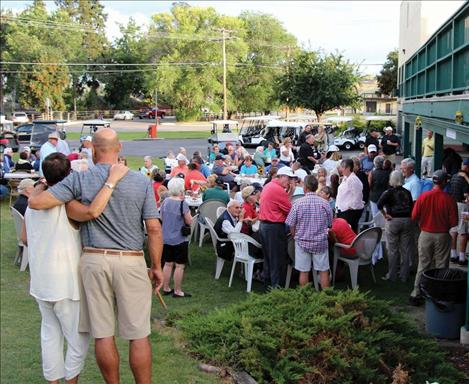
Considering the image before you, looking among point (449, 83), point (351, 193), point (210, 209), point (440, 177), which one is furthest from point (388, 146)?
point (440, 177)

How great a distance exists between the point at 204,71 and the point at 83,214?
66940mm

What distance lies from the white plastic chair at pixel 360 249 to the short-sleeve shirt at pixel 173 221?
209 cm

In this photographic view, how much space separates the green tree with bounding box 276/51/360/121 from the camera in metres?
39.1

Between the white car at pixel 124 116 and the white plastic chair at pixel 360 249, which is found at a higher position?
the white car at pixel 124 116

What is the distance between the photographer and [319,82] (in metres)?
39.2

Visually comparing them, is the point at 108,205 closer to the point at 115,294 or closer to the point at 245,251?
the point at 115,294

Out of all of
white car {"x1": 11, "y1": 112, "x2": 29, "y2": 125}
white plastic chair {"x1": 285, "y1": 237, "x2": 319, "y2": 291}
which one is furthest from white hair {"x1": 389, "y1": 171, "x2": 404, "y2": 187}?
white car {"x1": 11, "y1": 112, "x2": 29, "y2": 125}

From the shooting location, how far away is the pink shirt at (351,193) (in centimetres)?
955

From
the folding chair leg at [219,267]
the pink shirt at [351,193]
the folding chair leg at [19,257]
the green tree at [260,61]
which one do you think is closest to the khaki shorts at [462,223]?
the pink shirt at [351,193]

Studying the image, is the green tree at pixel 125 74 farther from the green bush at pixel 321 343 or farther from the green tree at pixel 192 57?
the green bush at pixel 321 343

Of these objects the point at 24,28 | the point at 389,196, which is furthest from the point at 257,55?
the point at 389,196

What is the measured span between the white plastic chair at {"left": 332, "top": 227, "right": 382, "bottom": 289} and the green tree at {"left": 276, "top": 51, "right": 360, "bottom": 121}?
31.7 meters

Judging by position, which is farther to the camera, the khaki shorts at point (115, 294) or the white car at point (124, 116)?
the white car at point (124, 116)

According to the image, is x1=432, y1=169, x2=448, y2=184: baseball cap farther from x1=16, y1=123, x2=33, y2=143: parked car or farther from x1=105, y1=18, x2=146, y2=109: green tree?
x1=105, y1=18, x2=146, y2=109: green tree
